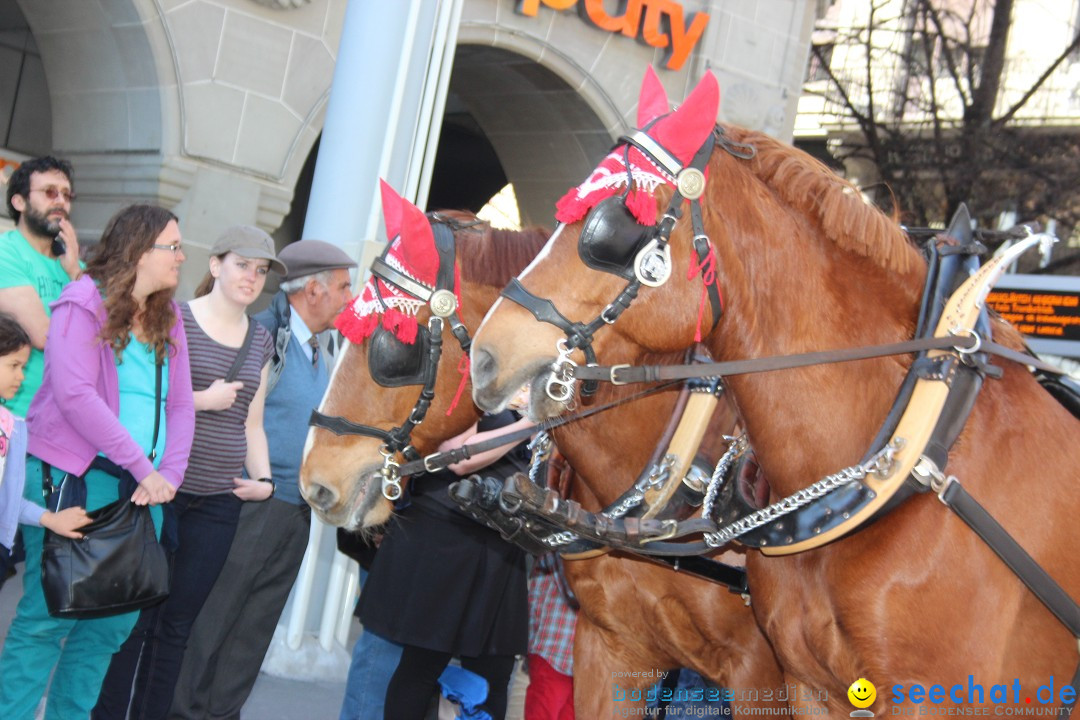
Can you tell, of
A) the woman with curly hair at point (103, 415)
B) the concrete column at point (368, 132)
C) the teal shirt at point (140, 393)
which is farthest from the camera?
the concrete column at point (368, 132)

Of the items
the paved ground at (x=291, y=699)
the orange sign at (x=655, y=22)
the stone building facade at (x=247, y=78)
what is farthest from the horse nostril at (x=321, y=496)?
the orange sign at (x=655, y=22)

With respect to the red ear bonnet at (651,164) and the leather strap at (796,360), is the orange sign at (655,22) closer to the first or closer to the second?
the red ear bonnet at (651,164)

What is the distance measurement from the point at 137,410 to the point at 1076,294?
8.24m

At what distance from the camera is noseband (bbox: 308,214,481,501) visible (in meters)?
3.36

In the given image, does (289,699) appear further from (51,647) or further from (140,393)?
(140,393)

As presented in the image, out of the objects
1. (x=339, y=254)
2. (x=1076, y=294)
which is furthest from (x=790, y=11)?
(x=339, y=254)

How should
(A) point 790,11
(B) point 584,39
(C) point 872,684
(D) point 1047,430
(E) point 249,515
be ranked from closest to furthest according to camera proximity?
(C) point 872,684 < (D) point 1047,430 < (E) point 249,515 < (B) point 584,39 < (A) point 790,11

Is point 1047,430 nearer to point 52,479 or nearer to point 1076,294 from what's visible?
point 52,479

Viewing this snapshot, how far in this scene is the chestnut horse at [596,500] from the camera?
10.9ft

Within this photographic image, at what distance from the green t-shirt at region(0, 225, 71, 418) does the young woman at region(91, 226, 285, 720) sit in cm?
52

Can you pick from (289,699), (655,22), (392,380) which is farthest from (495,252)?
(655,22)

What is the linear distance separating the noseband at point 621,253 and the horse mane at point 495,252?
99 cm

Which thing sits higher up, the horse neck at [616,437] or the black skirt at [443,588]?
the horse neck at [616,437]

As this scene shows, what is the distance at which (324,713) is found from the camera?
512cm
